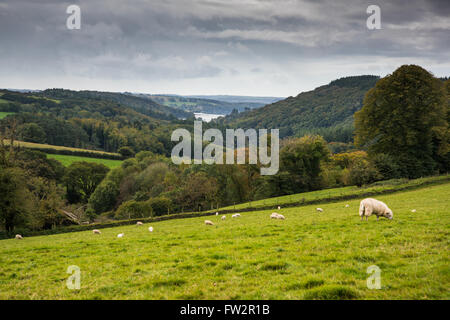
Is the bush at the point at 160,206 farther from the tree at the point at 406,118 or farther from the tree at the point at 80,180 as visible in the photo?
the tree at the point at 80,180

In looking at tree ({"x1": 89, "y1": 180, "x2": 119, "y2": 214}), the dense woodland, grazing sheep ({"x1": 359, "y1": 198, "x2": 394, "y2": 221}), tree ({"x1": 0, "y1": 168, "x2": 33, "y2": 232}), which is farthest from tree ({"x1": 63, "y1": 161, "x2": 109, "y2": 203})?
grazing sheep ({"x1": 359, "y1": 198, "x2": 394, "y2": 221})

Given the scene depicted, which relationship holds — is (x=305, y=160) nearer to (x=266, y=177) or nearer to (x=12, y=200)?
(x=266, y=177)

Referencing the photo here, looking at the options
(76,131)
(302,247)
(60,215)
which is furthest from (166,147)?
(302,247)

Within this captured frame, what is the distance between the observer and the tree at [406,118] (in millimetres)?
41531

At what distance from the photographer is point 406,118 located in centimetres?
4231

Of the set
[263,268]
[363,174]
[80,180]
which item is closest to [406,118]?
[363,174]

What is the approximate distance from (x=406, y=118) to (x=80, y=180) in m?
82.2

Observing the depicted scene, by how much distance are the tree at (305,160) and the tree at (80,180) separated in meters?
61.2

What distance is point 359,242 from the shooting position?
1060 cm

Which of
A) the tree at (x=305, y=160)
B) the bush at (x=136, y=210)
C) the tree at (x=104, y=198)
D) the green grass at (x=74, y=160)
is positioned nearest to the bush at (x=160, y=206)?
the bush at (x=136, y=210)

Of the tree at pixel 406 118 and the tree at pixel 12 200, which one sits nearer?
the tree at pixel 12 200

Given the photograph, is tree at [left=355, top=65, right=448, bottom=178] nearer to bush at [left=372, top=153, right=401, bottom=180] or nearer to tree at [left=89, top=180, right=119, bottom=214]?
bush at [left=372, top=153, right=401, bottom=180]
